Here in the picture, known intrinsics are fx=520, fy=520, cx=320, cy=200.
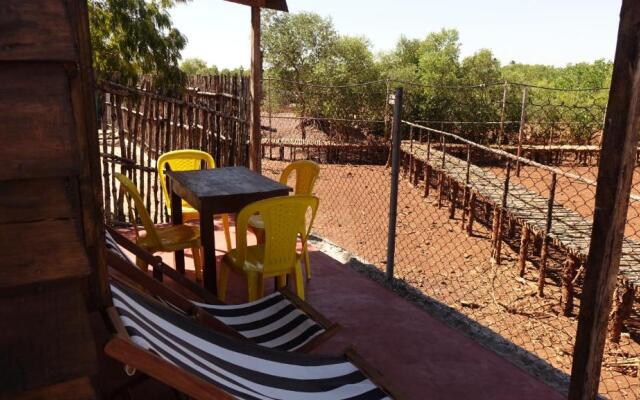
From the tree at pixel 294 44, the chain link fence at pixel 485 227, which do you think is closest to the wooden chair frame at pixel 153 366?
the chain link fence at pixel 485 227

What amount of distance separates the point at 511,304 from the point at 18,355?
913cm

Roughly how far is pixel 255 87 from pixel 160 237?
8.46 feet

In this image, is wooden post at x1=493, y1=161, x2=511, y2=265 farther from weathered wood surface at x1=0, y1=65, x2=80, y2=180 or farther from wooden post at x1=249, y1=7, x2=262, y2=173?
weathered wood surface at x1=0, y1=65, x2=80, y2=180

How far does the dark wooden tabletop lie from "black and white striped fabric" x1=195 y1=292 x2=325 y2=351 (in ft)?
2.70

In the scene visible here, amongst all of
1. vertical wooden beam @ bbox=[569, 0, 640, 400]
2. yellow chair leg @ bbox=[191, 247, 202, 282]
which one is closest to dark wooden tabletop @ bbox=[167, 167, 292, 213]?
yellow chair leg @ bbox=[191, 247, 202, 282]

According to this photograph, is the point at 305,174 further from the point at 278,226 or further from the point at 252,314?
the point at 252,314

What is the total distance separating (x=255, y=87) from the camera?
19.4 ft

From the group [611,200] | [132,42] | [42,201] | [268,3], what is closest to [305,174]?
[268,3]

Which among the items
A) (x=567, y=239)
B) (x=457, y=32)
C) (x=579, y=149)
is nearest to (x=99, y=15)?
(x=567, y=239)

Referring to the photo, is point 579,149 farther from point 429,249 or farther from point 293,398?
point 293,398

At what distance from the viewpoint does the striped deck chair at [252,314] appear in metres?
2.43

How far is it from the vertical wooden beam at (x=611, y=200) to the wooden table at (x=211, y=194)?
2.31 meters

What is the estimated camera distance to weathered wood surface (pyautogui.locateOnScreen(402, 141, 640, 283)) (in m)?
8.90

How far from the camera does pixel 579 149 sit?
18547 mm
